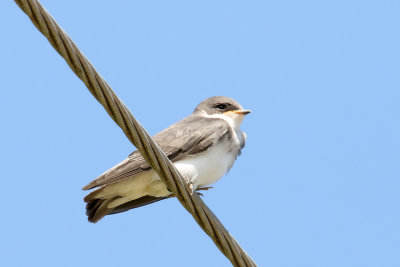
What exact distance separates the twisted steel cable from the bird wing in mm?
1584

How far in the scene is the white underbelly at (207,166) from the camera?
7.08 meters

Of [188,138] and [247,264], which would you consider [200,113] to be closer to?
[188,138]

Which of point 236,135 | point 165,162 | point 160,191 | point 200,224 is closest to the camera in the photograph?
point 165,162

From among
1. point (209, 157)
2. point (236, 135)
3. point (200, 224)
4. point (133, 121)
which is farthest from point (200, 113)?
point (133, 121)

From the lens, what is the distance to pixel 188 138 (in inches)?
290

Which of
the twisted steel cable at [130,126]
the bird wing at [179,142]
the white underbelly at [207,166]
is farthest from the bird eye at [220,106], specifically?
the twisted steel cable at [130,126]

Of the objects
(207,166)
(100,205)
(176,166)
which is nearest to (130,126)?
(176,166)

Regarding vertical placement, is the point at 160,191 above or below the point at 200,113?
below

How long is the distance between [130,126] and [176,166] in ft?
8.12

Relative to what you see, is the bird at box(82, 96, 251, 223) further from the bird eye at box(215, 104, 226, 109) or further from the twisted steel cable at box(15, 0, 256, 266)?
the twisted steel cable at box(15, 0, 256, 266)

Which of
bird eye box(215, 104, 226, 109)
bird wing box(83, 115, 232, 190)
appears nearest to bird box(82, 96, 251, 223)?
bird wing box(83, 115, 232, 190)

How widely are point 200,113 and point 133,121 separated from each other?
4217 mm

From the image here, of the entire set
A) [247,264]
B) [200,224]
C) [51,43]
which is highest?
[51,43]

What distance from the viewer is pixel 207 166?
7.24 m
